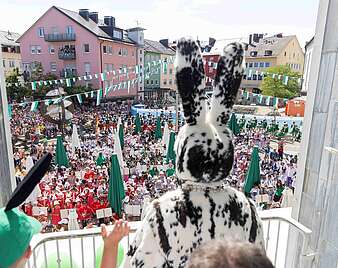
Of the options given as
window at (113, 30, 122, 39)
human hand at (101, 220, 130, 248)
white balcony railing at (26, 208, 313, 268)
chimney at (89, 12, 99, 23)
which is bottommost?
white balcony railing at (26, 208, 313, 268)

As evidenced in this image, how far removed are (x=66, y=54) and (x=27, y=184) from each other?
23.2 meters

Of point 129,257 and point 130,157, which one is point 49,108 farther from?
point 129,257

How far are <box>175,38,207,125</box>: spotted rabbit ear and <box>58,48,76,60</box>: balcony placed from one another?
23036mm

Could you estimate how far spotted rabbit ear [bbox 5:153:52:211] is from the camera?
0.91m

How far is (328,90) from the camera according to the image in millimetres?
1638

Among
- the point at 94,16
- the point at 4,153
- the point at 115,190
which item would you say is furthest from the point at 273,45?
the point at 4,153

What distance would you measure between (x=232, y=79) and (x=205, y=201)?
15.9 inches

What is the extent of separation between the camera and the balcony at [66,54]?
882 inches

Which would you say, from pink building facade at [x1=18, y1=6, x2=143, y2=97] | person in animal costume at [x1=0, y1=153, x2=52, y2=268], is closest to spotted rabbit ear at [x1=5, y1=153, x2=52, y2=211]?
person in animal costume at [x1=0, y1=153, x2=52, y2=268]

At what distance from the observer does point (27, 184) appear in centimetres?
96

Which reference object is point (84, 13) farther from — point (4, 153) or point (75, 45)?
point (4, 153)

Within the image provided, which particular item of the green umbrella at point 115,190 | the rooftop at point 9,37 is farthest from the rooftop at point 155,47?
the green umbrella at point 115,190

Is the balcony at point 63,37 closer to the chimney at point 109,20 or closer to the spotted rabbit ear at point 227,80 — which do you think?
the chimney at point 109,20

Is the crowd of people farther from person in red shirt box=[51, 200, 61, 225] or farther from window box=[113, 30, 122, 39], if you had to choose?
window box=[113, 30, 122, 39]
